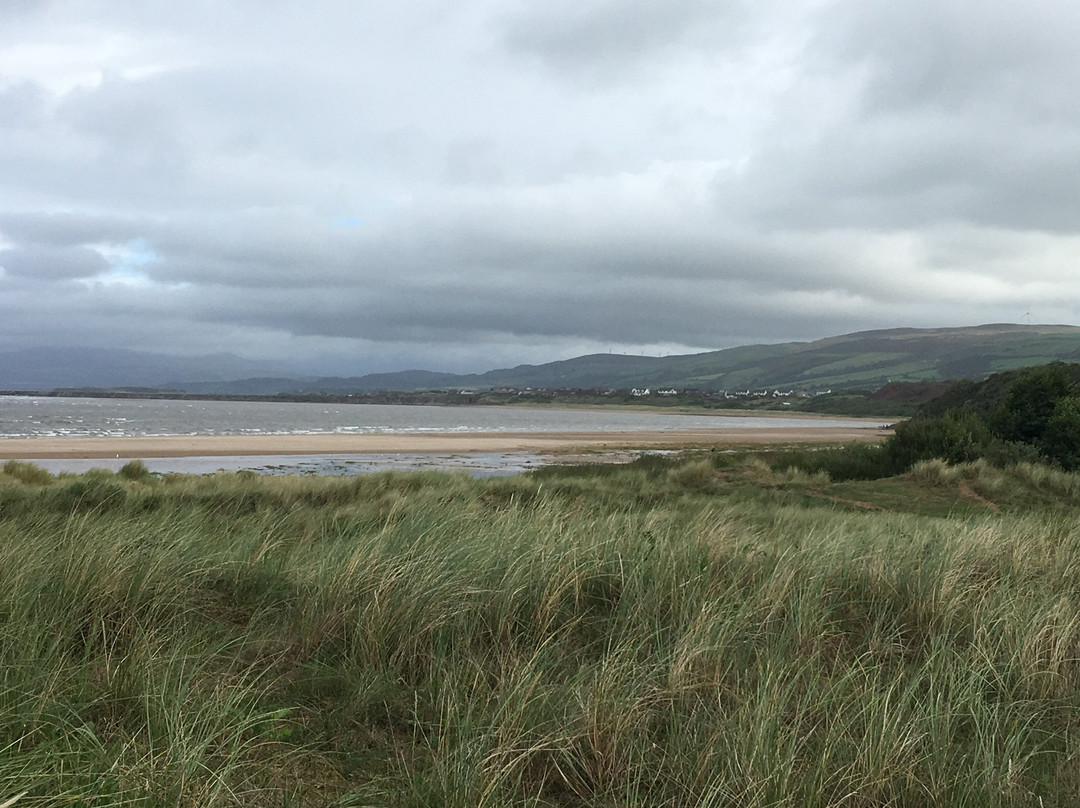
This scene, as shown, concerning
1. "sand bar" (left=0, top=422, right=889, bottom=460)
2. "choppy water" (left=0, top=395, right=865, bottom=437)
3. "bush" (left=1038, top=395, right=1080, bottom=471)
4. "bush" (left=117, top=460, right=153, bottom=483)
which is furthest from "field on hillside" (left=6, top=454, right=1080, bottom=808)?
"choppy water" (left=0, top=395, right=865, bottom=437)

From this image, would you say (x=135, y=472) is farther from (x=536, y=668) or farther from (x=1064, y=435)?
(x=1064, y=435)

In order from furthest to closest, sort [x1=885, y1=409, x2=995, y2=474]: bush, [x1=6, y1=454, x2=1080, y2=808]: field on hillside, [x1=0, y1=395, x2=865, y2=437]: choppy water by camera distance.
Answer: [x1=0, y1=395, x2=865, y2=437]: choppy water → [x1=885, y1=409, x2=995, y2=474]: bush → [x1=6, y1=454, x2=1080, y2=808]: field on hillside

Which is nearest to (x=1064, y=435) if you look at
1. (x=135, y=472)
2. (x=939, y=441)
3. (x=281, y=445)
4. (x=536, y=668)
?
(x=939, y=441)

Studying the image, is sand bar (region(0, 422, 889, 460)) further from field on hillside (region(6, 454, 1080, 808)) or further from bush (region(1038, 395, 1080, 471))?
field on hillside (region(6, 454, 1080, 808))

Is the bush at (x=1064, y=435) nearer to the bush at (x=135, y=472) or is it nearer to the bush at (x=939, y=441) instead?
the bush at (x=939, y=441)

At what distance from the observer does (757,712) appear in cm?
334

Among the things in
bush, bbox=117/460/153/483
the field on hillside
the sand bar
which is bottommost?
the sand bar

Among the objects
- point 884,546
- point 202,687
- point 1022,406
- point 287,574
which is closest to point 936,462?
point 1022,406

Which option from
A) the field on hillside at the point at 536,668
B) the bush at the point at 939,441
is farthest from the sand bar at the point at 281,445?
the field on hillside at the point at 536,668

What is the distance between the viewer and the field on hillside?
10.1 feet

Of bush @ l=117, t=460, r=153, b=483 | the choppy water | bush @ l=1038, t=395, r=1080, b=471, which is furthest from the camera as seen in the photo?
the choppy water

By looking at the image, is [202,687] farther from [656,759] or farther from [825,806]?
[825,806]

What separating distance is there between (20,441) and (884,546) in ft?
164

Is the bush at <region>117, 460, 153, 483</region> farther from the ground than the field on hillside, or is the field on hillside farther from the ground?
the field on hillside
